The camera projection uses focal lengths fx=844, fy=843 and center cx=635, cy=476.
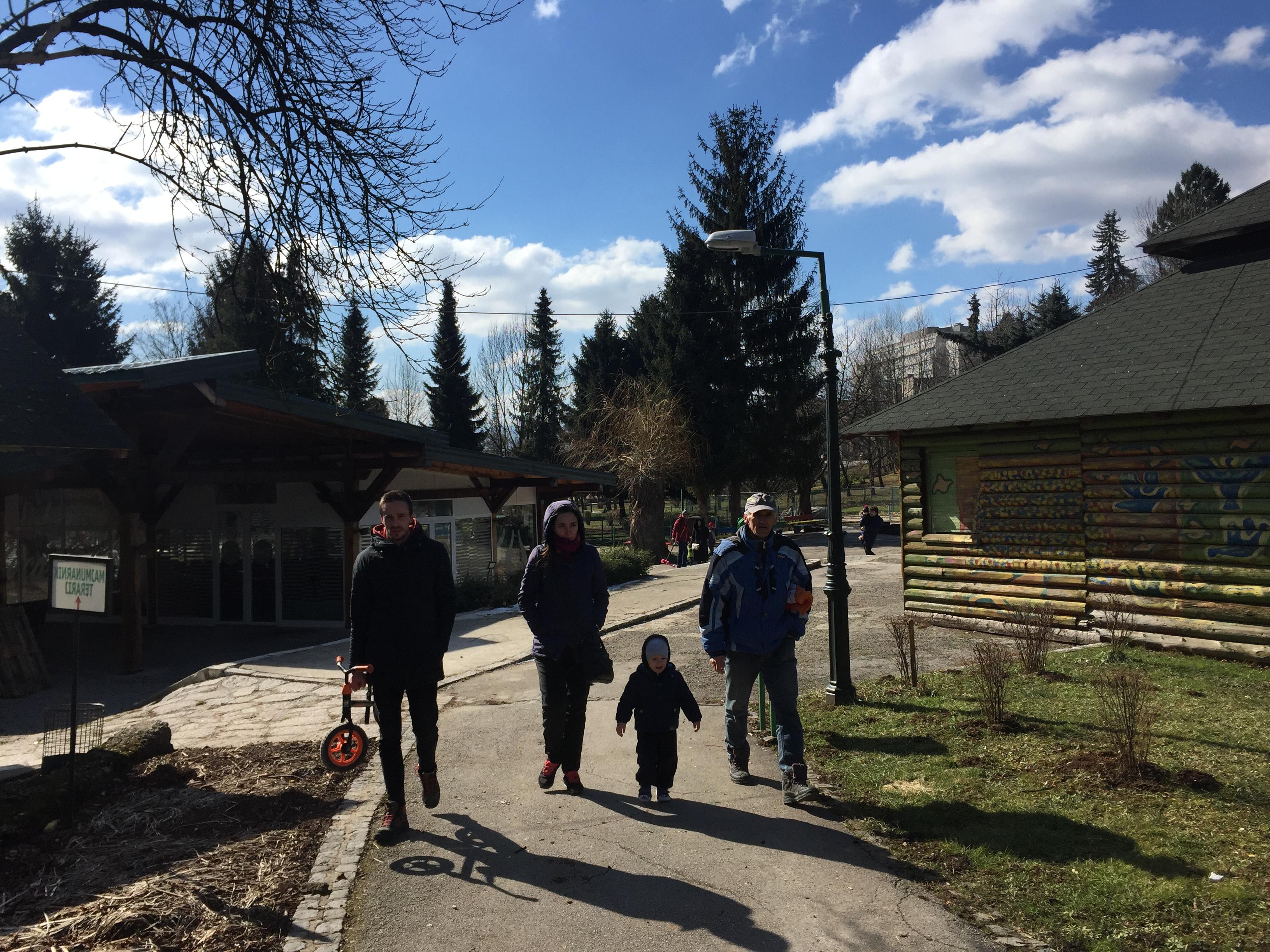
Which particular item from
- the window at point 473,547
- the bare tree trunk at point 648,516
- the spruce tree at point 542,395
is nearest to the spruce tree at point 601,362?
the spruce tree at point 542,395

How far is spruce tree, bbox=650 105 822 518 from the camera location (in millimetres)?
36281

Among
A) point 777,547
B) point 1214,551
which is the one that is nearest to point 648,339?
point 1214,551

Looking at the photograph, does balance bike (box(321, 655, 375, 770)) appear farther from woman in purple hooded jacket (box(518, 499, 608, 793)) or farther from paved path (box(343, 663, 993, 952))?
woman in purple hooded jacket (box(518, 499, 608, 793))

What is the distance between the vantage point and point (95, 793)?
5539 mm

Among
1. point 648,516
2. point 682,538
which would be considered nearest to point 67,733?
point 682,538

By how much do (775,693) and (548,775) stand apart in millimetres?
1587

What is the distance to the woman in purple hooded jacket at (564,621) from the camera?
5395 mm

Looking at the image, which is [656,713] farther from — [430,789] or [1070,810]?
[1070,810]

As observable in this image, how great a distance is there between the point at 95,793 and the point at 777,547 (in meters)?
4.75

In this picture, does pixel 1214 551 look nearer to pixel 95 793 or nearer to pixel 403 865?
pixel 403 865

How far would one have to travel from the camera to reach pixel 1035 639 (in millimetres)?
8562

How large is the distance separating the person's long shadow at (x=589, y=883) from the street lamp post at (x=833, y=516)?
3584mm

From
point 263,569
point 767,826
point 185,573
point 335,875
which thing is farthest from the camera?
point 185,573

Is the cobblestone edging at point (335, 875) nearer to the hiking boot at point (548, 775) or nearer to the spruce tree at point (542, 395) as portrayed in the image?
the hiking boot at point (548, 775)
